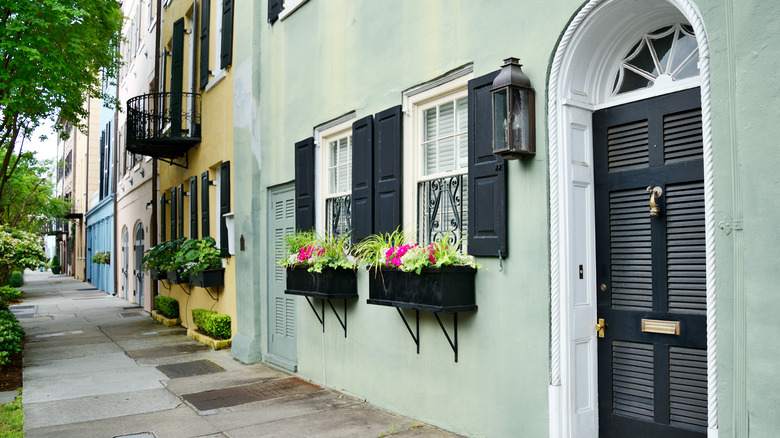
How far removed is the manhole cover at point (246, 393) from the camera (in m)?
6.95

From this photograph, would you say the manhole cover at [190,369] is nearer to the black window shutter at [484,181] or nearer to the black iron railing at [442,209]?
the black iron railing at [442,209]

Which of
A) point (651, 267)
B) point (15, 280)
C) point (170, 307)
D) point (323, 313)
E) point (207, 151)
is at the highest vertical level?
point (207, 151)

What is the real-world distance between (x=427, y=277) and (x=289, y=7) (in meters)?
4.97

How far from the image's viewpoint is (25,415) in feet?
21.6

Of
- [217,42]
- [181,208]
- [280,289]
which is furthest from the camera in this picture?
[181,208]

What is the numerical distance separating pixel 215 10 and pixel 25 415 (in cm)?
804

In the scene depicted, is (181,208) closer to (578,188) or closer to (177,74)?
(177,74)

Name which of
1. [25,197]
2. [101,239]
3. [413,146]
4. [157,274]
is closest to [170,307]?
[157,274]

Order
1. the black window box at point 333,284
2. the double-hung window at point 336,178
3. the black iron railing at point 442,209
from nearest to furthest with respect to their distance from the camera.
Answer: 1. the black iron railing at point 442,209
2. the black window box at point 333,284
3. the double-hung window at point 336,178

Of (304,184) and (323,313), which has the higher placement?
(304,184)

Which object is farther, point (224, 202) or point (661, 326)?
point (224, 202)

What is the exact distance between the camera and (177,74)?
14.1 metres

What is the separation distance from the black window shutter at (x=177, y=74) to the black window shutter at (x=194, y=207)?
105 centimetres

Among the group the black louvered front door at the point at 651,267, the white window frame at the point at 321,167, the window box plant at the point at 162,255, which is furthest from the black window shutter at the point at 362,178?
the window box plant at the point at 162,255
